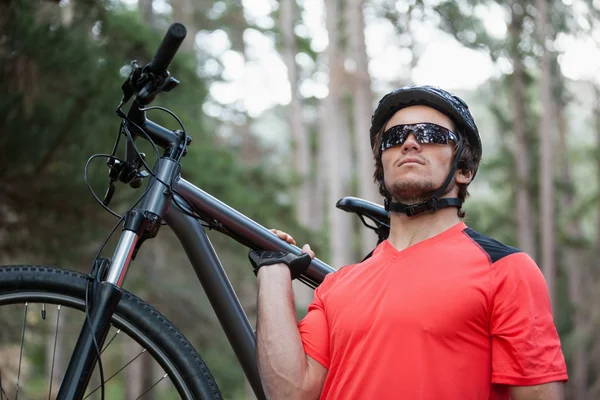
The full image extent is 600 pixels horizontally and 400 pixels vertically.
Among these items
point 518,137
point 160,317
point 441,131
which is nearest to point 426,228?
point 441,131

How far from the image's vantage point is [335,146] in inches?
650

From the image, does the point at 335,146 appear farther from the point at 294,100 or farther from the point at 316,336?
the point at 316,336

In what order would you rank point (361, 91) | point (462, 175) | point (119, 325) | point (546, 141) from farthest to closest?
point (546, 141) → point (361, 91) → point (462, 175) → point (119, 325)

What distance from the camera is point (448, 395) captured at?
1.78 metres

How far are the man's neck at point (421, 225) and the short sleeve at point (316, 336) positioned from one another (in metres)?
0.31

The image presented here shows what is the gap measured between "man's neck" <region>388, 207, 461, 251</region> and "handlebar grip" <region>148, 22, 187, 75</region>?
78cm

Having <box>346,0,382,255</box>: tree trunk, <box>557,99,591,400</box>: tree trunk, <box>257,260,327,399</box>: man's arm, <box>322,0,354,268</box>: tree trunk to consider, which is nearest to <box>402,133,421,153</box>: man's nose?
<box>257,260,327,399</box>: man's arm

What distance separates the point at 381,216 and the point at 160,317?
89cm

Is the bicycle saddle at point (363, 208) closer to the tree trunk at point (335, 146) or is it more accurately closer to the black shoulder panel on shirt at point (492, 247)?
the black shoulder panel on shirt at point (492, 247)

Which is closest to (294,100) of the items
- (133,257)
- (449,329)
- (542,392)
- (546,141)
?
(546,141)

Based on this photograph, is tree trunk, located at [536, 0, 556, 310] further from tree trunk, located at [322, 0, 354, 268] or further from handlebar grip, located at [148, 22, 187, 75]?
handlebar grip, located at [148, 22, 187, 75]

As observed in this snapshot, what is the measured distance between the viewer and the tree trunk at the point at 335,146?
15002 millimetres

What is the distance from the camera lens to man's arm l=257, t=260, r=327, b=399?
1.99 meters

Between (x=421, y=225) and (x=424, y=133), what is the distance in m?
0.26
